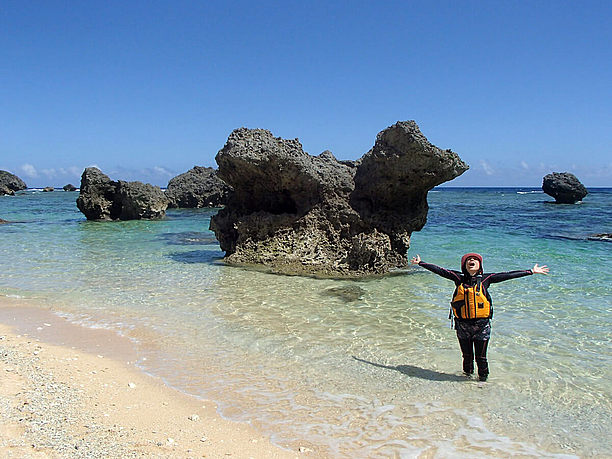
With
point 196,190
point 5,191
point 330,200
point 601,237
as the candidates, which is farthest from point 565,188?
point 5,191

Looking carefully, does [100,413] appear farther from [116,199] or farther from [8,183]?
[8,183]

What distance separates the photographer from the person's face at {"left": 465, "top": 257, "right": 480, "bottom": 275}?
17.4ft

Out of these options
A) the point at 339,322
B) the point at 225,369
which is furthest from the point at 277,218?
the point at 225,369

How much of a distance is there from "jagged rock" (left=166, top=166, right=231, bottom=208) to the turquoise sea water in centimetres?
2621

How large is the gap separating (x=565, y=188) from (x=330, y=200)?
132 ft

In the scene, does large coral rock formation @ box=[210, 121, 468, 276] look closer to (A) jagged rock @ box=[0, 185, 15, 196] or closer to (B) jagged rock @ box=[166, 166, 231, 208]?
(B) jagged rock @ box=[166, 166, 231, 208]

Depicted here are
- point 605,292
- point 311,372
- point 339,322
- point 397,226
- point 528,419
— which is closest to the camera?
point 528,419

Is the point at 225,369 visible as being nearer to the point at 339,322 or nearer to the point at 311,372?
the point at 311,372

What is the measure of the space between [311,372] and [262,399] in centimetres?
91

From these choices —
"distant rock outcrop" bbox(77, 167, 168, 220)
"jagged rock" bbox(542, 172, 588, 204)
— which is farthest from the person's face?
"jagged rock" bbox(542, 172, 588, 204)

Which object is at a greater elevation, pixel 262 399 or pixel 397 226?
pixel 397 226

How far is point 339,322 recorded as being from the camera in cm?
804

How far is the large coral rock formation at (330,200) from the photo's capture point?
1190 centimetres

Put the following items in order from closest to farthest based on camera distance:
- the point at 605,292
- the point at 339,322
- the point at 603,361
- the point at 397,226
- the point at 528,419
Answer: the point at 528,419
the point at 603,361
the point at 339,322
the point at 605,292
the point at 397,226
